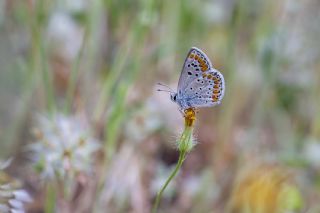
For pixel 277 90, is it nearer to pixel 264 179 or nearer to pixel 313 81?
pixel 313 81

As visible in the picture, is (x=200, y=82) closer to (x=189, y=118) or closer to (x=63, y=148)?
(x=189, y=118)

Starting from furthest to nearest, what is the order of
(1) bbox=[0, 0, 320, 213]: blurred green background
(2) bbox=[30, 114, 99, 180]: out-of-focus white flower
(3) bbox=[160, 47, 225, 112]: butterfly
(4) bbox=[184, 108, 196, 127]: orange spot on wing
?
1. (1) bbox=[0, 0, 320, 213]: blurred green background
2. (2) bbox=[30, 114, 99, 180]: out-of-focus white flower
3. (3) bbox=[160, 47, 225, 112]: butterfly
4. (4) bbox=[184, 108, 196, 127]: orange spot on wing

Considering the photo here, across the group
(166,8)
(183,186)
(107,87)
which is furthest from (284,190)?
(166,8)

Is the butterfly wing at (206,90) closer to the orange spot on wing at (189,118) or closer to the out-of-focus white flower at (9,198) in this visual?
the orange spot on wing at (189,118)

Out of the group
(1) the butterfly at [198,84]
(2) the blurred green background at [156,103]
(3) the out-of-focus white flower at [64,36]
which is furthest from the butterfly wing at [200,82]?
(3) the out-of-focus white flower at [64,36]

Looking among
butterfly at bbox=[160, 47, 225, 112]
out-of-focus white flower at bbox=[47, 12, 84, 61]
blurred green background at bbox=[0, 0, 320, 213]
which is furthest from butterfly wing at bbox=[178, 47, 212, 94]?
out-of-focus white flower at bbox=[47, 12, 84, 61]

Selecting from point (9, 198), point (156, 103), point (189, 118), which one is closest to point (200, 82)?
point (189, 118)

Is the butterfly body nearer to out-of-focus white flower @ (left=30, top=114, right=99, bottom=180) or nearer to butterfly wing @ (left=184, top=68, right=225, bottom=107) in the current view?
butterfly wing @ (left=184, top=68, right=225, bottom=107)
